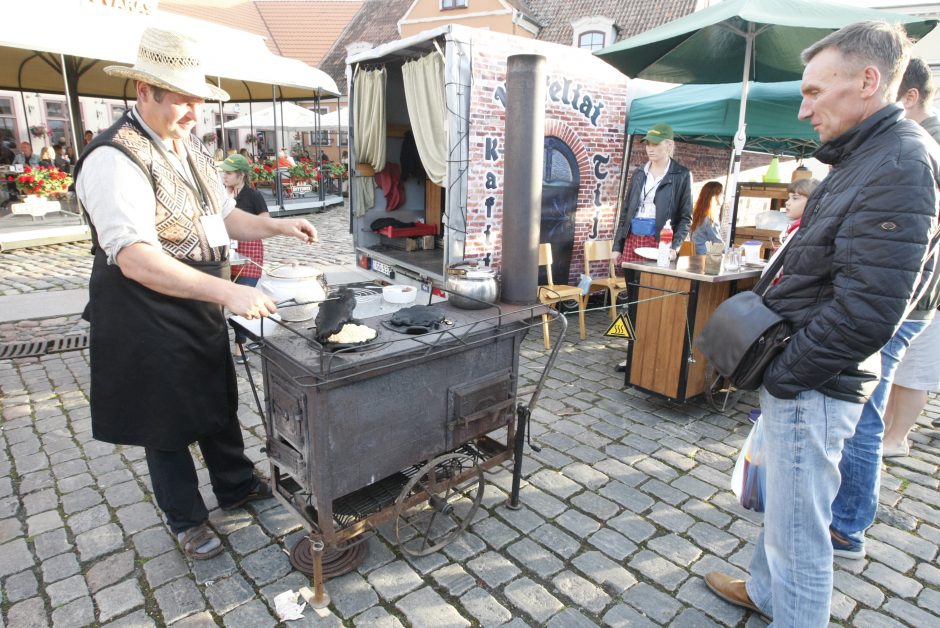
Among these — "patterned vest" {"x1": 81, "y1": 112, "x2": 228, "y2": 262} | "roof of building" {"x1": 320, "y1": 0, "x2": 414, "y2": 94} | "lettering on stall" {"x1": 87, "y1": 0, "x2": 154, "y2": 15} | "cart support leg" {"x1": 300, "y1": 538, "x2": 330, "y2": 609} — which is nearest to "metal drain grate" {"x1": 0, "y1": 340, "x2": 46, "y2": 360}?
"patterned vest" {"x1": 81, "y1": 112, "x2": 228, "y2": 262}

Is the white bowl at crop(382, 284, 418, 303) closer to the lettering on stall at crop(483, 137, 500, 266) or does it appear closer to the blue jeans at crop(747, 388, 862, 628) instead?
the blue jeans at crop(747, 388, 862, 628)

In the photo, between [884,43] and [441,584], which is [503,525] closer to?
[441,584]

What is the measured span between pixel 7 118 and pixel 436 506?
82.5 ft

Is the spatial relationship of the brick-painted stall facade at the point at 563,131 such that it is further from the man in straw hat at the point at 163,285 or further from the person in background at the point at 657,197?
the man in straw hat at the point at 163,285

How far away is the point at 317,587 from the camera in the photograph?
233cm

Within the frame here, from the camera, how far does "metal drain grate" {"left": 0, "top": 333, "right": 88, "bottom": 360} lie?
502 cm

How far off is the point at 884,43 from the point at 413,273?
4955mm

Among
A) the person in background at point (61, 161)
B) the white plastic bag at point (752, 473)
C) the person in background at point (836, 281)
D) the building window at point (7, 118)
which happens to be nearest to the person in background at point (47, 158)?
the person in background at point (61, 161)

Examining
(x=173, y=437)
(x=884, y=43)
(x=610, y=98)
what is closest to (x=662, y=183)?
(x=610, y=98)

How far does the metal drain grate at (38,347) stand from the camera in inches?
197

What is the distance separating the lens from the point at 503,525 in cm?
292

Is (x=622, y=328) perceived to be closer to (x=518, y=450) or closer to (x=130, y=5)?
(x=518, y=450)

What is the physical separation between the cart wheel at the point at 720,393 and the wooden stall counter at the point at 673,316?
0.06 metres

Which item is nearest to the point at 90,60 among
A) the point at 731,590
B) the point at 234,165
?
the point at 234,165
